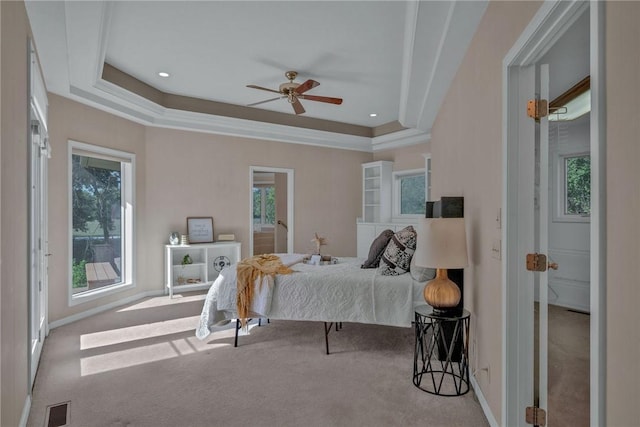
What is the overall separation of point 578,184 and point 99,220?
587cm

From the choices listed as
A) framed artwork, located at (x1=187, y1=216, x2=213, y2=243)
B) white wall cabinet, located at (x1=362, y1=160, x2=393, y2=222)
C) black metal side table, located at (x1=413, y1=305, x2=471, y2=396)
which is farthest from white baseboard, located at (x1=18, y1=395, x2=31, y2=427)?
white wall cabinet, located at (x1=362, y1=160, x2=393, y2=222)

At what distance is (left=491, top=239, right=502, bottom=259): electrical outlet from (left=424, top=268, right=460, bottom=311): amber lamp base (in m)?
0.51

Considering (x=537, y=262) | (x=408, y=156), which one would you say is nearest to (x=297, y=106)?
(x=408, y=156)

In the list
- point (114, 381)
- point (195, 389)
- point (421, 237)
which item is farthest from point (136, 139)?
point (421, 237)

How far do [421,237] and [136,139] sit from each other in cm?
442

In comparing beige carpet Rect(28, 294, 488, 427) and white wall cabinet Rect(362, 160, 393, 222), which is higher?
white wall cabinet Rect(362, 160, 393, 222)

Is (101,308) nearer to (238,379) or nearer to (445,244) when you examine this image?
(238,379)

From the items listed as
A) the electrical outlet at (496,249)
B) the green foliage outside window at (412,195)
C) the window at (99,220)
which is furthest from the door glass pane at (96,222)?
the green foliage outside window at (412,195)

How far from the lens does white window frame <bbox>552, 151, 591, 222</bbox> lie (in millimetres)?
4219

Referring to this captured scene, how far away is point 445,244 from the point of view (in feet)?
8.38

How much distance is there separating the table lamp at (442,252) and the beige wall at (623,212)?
1444 mm

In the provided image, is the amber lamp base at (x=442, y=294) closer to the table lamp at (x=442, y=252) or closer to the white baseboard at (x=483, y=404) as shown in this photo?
the table lamp at (x=442, y=252)

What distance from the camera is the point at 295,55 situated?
4.06 metres

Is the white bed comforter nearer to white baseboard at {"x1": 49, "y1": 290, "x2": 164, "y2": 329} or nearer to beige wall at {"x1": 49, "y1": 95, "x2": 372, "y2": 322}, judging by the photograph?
white baseboard at {"x1": 49, "y1": 290, "x2": 164, "y2": 329}
